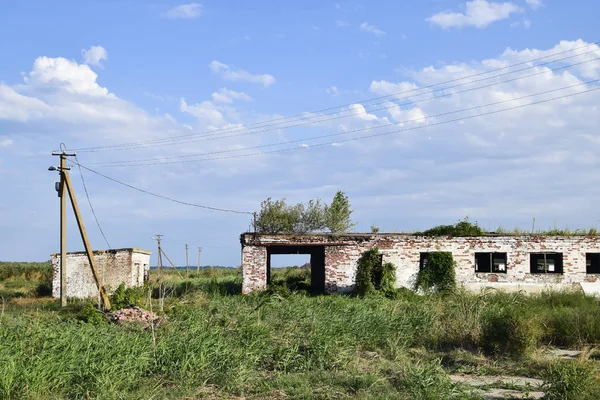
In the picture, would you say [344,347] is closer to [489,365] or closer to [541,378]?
[489,365]

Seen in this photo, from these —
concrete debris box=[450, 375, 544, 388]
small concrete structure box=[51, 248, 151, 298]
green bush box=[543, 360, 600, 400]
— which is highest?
small concrete structure box=[51, 248, 151, 298]

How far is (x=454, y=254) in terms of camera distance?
26.9m

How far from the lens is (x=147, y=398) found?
9.45 m

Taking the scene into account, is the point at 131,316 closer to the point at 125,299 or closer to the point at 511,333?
the point at 125,299

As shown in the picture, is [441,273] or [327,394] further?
[441,273]

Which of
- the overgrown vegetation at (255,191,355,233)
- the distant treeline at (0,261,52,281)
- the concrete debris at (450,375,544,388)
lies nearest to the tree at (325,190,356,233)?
the overgrown vegetation at (255,191,355,233)

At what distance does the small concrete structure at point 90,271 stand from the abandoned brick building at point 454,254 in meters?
7.93

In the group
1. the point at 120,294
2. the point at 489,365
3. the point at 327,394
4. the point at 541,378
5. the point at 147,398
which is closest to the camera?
the point at 147,398

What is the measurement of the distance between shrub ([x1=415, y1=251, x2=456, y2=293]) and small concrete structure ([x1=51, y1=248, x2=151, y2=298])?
14267mm

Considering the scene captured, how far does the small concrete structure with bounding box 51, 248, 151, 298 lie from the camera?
1240 inches

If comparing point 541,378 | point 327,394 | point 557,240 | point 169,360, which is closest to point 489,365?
point 541,378

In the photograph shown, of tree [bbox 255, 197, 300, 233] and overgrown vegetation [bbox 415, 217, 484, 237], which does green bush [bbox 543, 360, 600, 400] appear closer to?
overgrown vegetation [bbox 415, 217, 484, 237]

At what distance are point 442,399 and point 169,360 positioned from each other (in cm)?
460

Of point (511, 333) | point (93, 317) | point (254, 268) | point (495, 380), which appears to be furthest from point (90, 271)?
point (495, 380)
